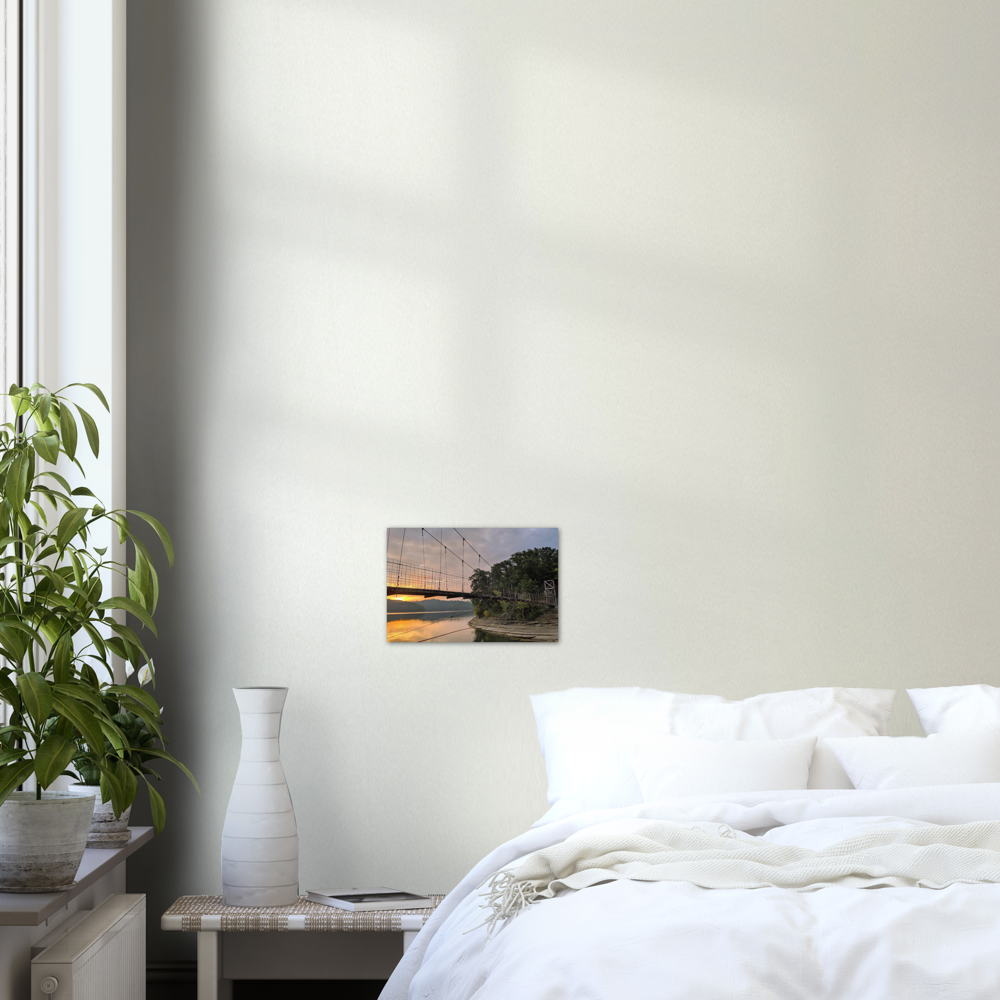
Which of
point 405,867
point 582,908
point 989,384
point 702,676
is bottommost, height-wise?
point 405,867

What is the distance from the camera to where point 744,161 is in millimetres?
3643

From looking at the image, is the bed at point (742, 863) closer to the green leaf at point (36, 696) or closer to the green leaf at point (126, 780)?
the green leaf at point (126, 780)

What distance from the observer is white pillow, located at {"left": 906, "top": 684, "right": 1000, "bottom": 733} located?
3199 millimetres

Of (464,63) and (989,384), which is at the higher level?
(464,63)

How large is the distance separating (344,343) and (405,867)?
1672mm

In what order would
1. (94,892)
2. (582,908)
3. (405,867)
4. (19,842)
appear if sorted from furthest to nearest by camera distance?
(405,867) < (94,892) < (19,842) < (582,908)

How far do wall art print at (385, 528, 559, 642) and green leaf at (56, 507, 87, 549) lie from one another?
127 cm

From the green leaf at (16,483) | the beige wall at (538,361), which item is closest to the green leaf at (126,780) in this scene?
the green leaf at (16,483)

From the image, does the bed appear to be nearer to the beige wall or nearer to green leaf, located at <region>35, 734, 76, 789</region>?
the beige wall

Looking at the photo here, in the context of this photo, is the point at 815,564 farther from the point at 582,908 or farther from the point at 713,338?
the point at 582,908

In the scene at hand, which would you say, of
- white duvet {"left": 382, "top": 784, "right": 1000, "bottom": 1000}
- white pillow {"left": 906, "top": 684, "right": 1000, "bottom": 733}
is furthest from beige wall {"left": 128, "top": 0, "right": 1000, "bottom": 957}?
white duvet {"left": 382, "top": 784, "right": 1000, "bottom": 1000}

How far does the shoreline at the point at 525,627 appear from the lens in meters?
3.52

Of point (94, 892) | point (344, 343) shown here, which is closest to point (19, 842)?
point (94, 892)

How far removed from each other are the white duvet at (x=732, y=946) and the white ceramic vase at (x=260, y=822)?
2.88ft
